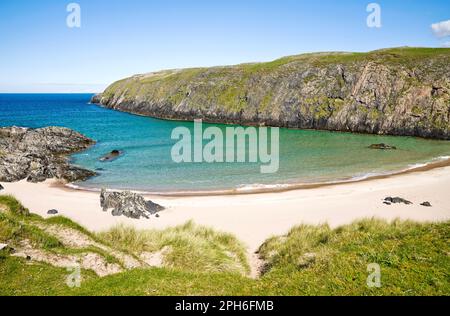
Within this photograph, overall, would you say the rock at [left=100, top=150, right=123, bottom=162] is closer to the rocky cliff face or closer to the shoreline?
the shoreline

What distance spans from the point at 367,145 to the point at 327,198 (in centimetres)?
3267

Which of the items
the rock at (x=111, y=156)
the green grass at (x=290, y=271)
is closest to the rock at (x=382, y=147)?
the rock at (x=111, y=156)

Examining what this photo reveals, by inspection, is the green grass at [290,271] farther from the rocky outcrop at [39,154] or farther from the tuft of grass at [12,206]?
the rocky outcrop at [39,154]

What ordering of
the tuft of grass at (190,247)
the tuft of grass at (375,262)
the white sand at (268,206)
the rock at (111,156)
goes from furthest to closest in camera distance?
the rock at (111,156)
the white sand at (268,206)
the tuft of grass at (190,247)
the tuft of grass at (375,262)

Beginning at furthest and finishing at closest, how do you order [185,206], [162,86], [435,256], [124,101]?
[124,101]
[162,86]
[185,206]
[435,256]

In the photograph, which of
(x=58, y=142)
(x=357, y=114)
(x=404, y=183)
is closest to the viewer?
(x=404, y=183)

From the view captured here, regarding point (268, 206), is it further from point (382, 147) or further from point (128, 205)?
point (382, 147)

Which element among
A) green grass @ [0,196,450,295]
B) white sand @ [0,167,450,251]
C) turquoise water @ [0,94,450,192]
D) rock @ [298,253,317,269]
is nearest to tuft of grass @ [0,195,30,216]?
green grass @ [0,196,450,295]

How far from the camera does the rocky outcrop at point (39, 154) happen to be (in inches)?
1479

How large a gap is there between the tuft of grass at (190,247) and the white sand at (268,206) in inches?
92.1

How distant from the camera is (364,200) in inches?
1141

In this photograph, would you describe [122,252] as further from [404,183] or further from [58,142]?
[58,142]

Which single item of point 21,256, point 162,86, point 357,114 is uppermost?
point 162,86
